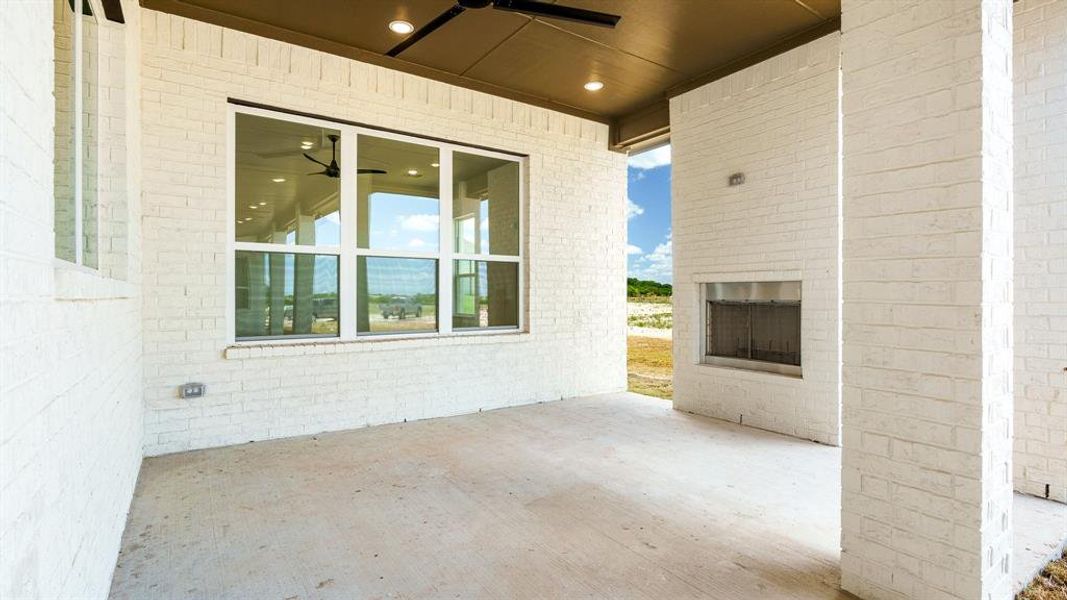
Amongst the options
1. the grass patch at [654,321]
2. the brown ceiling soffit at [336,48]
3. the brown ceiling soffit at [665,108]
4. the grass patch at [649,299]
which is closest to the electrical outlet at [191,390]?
the brown ceiling soffit at [336,48]

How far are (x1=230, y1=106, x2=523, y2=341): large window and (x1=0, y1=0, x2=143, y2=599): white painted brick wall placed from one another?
2.45 meters

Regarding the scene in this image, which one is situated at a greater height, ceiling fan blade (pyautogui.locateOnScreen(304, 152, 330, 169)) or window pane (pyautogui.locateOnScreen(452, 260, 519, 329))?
ceiling fan blade (pyautogui.locateOnScreen(304, 152, 330, 169))

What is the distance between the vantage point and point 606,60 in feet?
15.1

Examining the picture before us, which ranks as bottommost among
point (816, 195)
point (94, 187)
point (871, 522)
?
point (871, 522)

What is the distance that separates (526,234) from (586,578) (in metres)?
3.95

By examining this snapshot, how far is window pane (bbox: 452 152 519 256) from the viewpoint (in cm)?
523

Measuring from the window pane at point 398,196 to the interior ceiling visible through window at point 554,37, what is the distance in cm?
77

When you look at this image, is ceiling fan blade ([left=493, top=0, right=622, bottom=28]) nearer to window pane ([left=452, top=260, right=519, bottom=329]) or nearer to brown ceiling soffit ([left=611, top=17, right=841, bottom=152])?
brown ceiling soffit ([left=611, top=17, right=841, bottom=152])

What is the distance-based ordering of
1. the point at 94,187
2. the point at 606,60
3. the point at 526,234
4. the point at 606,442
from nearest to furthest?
the point at 94,187
the point at 606,442
the point at 606,60
the point at 526,234

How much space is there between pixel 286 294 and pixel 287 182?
36.9 inches

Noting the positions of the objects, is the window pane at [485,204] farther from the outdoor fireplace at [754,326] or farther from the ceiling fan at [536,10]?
the outdoor fireplace at [754,326]

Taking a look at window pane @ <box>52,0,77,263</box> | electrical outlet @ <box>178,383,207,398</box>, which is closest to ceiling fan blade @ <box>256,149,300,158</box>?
electrical outlet @ <box>178,383,207,398</box>

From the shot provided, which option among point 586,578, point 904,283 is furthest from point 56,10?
point 904,283

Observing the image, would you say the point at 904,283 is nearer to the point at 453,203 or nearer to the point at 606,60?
the point at 606,60
